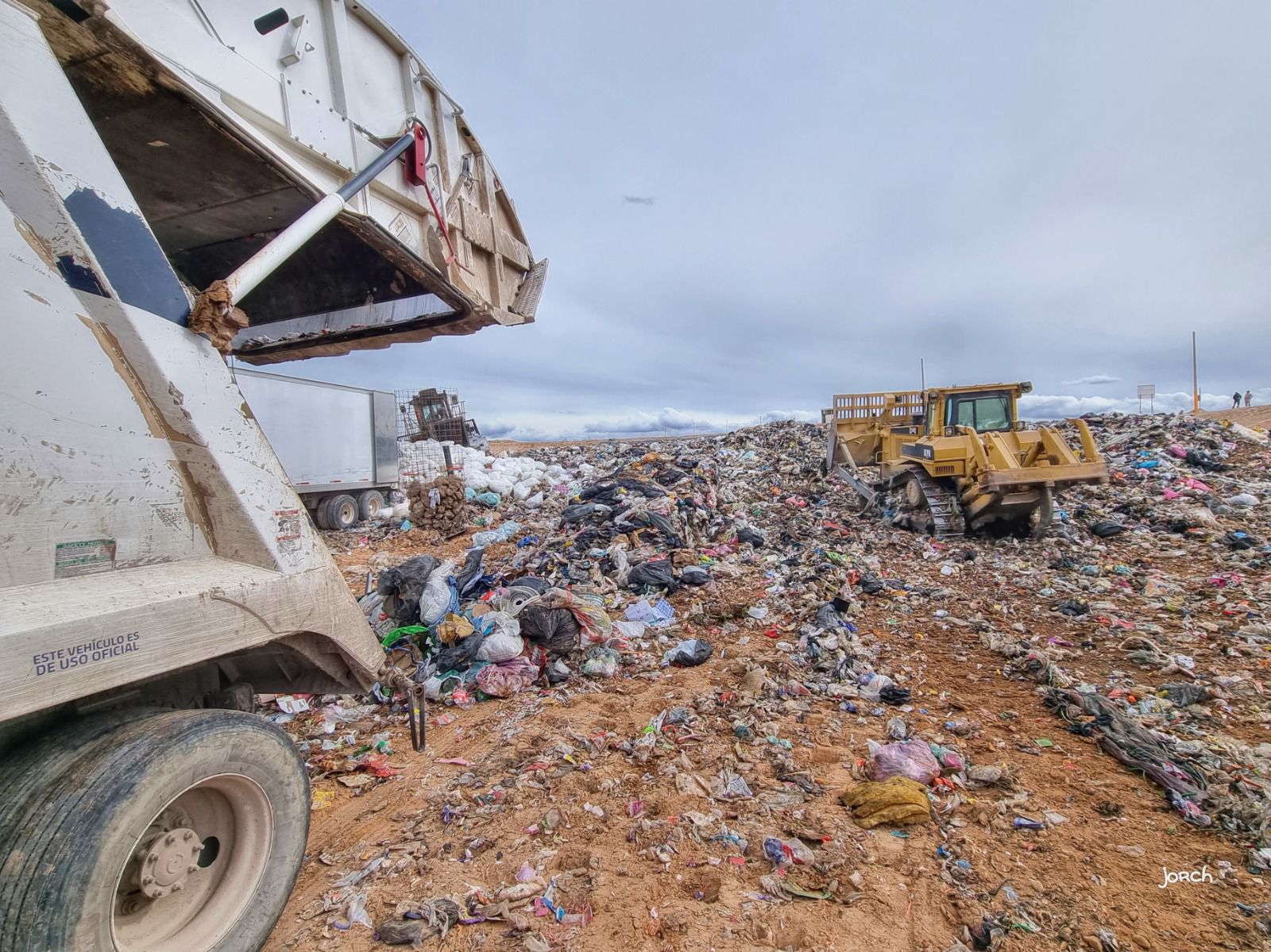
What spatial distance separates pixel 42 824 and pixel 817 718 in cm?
337

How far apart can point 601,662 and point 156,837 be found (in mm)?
3032

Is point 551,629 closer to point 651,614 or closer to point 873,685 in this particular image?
point 651,614

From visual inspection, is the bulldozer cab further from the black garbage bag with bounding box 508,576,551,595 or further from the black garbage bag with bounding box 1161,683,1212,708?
the black garbage bag with bounding box 508,576,551,595

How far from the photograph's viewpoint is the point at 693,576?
20.1ft

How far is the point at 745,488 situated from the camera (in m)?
12.4

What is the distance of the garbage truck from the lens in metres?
1.31

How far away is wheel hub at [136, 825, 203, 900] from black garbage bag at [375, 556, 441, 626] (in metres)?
3.47

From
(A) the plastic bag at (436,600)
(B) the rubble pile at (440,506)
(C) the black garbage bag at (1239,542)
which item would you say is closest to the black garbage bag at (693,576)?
(A) the plastic bag at (436,600)

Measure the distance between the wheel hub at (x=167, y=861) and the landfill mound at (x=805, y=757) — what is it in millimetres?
673

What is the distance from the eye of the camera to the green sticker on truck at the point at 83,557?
4.46ft

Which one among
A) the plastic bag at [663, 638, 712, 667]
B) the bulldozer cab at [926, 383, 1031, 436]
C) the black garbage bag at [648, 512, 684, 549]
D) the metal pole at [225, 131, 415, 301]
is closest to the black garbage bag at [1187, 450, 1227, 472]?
the bulldozer cab at [926, 383, 1031, 436]

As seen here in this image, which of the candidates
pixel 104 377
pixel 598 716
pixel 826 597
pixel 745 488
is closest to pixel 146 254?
pixel 104 377

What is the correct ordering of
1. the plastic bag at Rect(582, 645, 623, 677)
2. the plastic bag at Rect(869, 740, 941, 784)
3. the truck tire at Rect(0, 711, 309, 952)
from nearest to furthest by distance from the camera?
the truck tire at Rect(0, 711, 309, 952), the plastic bag at Rect(869, 740, 941, 784), the plastic bag at Rect(582, 645, 623, 677)

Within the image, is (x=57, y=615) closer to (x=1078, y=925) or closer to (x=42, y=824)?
(x=42, y=824)
